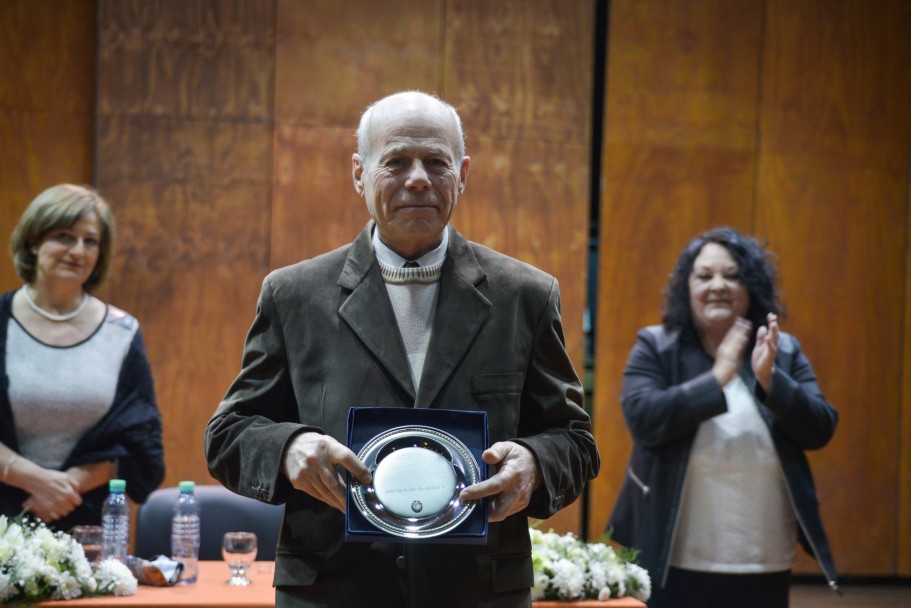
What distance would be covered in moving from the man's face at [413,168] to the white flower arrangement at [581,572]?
4.20ft

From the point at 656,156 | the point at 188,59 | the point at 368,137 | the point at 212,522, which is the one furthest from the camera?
the point at 656,156

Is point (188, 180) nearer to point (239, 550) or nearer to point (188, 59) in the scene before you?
point (188, 59)

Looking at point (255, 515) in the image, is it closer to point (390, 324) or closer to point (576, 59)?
point (390, 324)

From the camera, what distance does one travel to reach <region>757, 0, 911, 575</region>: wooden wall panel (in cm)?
591

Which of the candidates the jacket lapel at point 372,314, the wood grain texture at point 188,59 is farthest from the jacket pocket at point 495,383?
the wood grain texture at point 188,59

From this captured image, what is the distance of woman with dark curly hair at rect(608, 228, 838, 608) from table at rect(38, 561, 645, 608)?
466mm

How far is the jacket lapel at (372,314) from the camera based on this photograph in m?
1.69

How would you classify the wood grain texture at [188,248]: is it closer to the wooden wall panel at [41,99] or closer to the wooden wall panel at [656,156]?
the wooden wall panel at [41,99]

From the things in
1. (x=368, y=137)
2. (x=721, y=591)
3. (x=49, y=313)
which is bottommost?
(x=721, y=591)

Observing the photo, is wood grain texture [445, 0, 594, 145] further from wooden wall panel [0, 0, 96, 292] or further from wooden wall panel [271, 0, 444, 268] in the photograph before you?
wooden wall panel [0, 0, 96, 292]

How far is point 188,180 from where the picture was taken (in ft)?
17.5

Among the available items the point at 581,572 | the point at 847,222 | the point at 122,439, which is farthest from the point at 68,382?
the point at 847,222

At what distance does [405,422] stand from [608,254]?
14.2 feet

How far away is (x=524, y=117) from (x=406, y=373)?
4.06 meters
